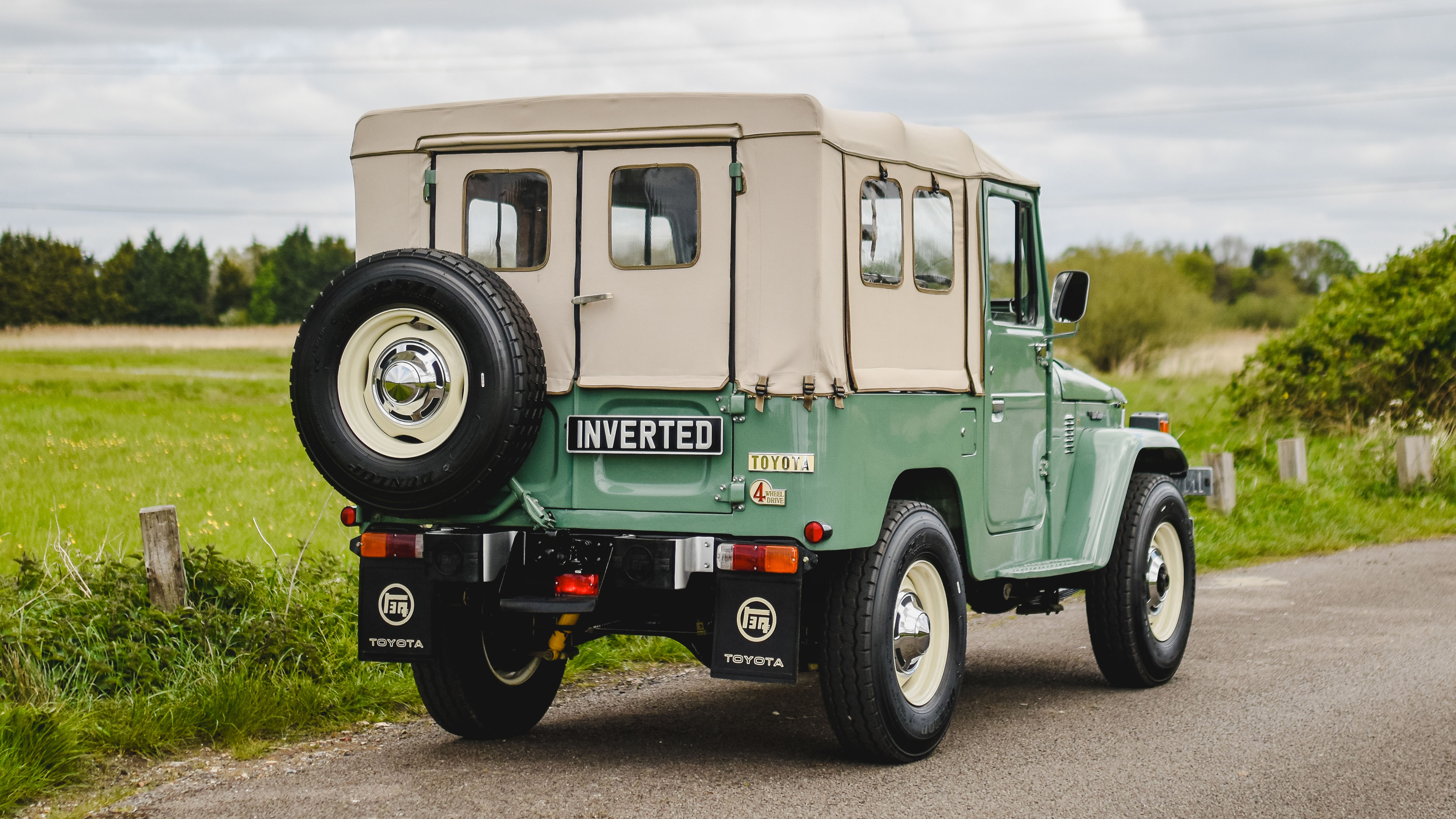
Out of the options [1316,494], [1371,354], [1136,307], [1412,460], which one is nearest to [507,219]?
[1316,494]

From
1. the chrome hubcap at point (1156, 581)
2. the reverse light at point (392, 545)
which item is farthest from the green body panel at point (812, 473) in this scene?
the chrome hubcap at point (1156, 581)

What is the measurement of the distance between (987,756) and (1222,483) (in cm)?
868

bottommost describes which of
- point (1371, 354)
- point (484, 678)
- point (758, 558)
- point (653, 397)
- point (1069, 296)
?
point (484, 678)

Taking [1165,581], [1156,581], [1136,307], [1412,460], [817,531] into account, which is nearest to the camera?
[817,531]

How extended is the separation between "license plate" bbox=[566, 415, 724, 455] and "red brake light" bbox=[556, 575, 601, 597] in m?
0.47

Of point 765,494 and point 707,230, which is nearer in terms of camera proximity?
point 765,494

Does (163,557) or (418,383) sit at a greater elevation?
(418,383)

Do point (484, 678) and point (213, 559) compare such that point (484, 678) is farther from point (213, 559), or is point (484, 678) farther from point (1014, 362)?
point (1014, 362)

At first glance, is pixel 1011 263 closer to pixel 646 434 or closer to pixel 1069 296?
pixel 1069 296

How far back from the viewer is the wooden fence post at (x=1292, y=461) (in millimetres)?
15320

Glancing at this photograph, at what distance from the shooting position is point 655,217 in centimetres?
553

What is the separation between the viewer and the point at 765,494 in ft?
17.3

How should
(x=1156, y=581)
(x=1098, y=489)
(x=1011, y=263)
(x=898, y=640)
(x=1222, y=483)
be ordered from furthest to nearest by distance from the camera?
1. (x=1222, y=483)
2. (x=1156, y=581)
3. (x=1098, y=489)
4. (x=1011, y=263)
5. (x=898, y=640)

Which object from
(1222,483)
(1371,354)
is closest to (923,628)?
(1222,483)
